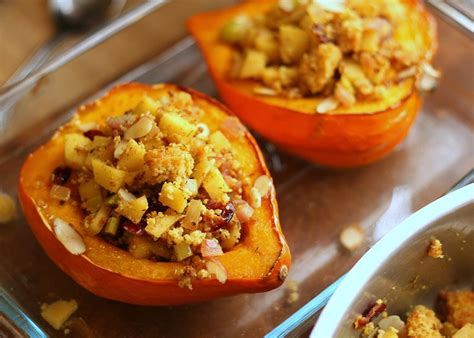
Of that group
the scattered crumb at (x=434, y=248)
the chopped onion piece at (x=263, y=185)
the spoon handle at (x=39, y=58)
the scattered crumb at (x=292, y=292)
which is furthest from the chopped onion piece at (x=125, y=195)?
the spoon handle at (x=39, y=58)

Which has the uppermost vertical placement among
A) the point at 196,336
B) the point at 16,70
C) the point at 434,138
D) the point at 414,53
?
the point at 16,70

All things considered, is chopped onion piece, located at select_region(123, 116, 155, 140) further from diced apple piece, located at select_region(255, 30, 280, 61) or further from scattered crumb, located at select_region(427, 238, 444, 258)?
scattered crumb, located at select_region(427, 238, 444, 258)

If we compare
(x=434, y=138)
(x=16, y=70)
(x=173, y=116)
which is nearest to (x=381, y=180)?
(x=434, y=138)

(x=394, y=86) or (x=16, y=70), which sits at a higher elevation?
(x=16, y=70)

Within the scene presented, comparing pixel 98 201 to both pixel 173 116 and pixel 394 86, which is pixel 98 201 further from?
pixel 394 86

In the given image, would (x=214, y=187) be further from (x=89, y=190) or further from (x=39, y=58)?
(x=39, y=58)

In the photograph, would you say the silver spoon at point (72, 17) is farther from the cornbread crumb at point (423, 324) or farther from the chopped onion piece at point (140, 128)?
the cornbread crumb at point (423, 324)

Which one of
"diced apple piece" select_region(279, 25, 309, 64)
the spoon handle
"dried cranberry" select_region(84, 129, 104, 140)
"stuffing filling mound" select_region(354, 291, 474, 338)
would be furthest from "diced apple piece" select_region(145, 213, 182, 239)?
the spoon handle

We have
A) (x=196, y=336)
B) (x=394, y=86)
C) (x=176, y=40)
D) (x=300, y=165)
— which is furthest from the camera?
(x=176, y=40)
